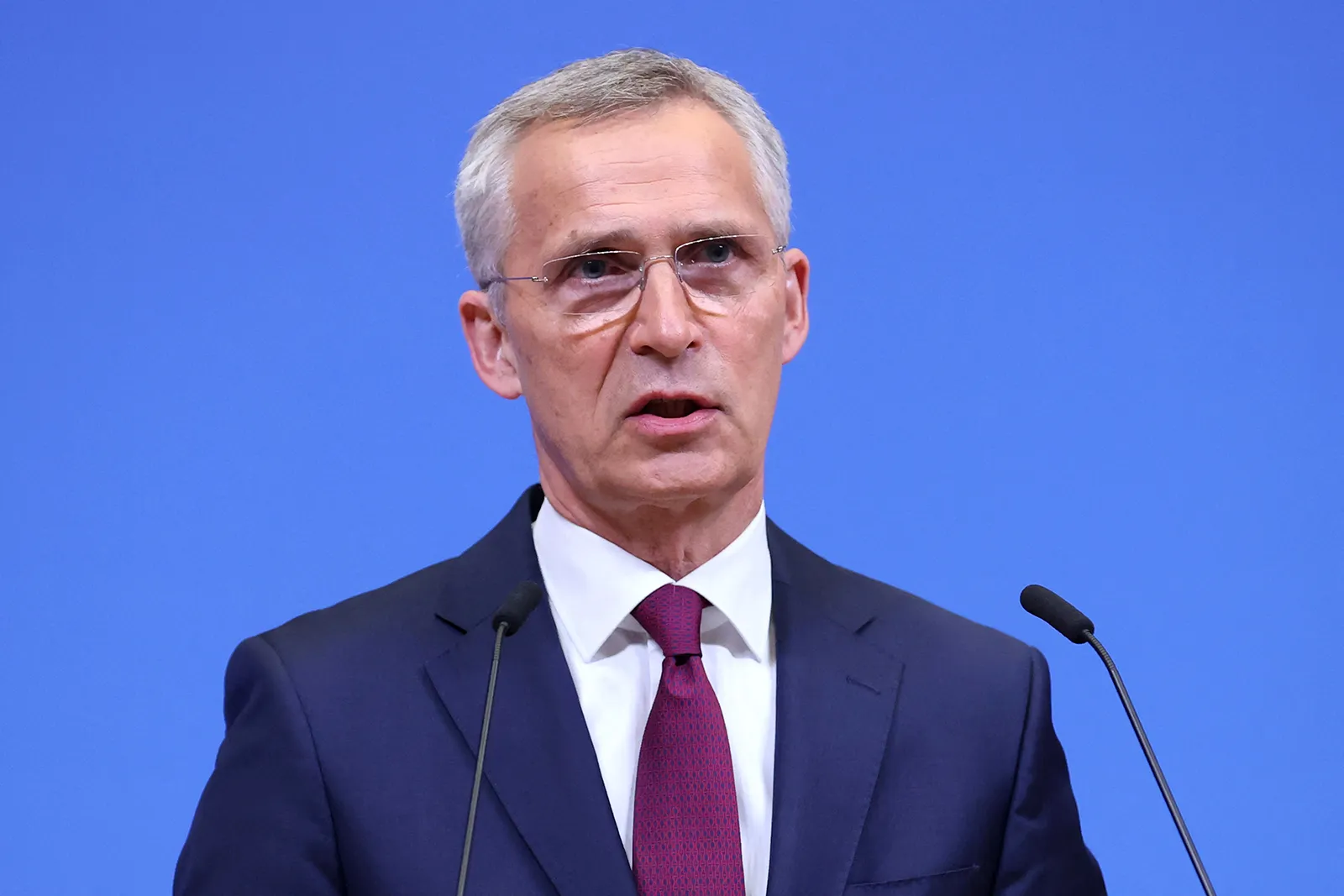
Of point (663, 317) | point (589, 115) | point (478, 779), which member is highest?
point (589, 115)

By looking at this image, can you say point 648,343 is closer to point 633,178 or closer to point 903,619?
point 633,178

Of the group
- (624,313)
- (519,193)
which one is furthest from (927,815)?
(519,193)

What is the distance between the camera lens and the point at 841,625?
78.7 inches

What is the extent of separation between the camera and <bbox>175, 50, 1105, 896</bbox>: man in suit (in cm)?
174

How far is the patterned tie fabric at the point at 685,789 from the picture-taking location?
1.72m

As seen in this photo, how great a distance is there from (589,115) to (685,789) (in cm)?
77

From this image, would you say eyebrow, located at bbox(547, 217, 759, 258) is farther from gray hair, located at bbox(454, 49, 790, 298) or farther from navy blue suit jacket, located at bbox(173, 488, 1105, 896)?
navy blue suit jacket, located at bbox(173, 488, 1105, 896)

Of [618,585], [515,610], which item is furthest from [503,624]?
[618,585]

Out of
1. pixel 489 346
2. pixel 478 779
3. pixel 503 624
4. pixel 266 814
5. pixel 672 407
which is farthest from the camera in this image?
pixel 489 346

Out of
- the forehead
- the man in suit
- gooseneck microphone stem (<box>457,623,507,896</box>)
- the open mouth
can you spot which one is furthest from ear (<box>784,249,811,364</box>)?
gooseneck microphone stem (<box>457,623,507,896</box>)

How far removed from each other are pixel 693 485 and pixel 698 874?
0.42 meters

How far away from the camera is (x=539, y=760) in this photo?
1775 millimetres

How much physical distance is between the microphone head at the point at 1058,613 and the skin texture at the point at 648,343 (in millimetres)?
355

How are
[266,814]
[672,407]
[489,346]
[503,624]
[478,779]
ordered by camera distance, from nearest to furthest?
[478,779], [503,624], [266,814], [672,407], [489,346]
